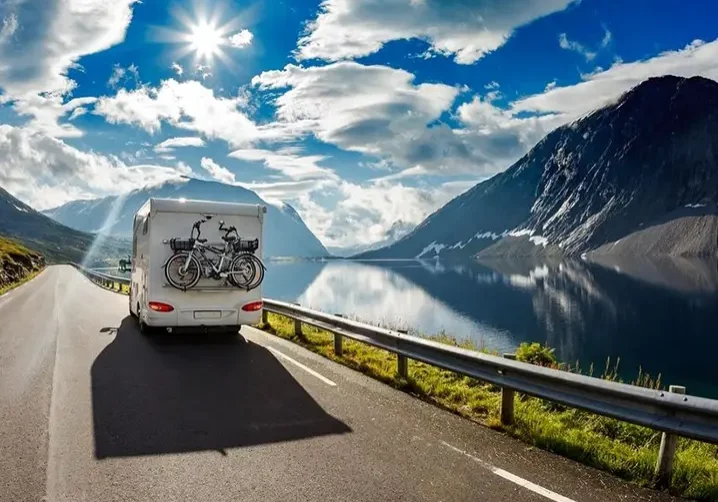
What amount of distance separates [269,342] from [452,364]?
6.35 metres

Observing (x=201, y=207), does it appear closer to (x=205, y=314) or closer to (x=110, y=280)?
(x=205, y=314)

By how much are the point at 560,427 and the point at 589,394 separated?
1135 mm

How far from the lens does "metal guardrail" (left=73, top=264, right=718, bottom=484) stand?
5.01 meters

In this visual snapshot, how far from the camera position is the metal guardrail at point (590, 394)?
500cm

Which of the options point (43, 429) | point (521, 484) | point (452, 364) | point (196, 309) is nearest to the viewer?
point (521, 484)

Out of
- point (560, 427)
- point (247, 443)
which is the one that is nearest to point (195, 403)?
point (247, 443)

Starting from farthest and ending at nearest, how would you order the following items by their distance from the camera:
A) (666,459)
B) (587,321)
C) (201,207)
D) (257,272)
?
(587,321) → (257,272) → (201,207) → (666,459)

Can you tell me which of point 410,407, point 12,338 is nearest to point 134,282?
point 12,338

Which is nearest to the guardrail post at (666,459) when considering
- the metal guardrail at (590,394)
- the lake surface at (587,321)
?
the metal guardrail at (590,394)

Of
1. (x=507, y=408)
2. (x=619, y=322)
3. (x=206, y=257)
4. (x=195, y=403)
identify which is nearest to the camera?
(x=507, y=408)

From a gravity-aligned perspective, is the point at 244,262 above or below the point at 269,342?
above

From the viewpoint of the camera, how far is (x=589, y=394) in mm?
5961

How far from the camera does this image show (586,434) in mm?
6727

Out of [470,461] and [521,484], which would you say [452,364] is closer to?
[470,461]
